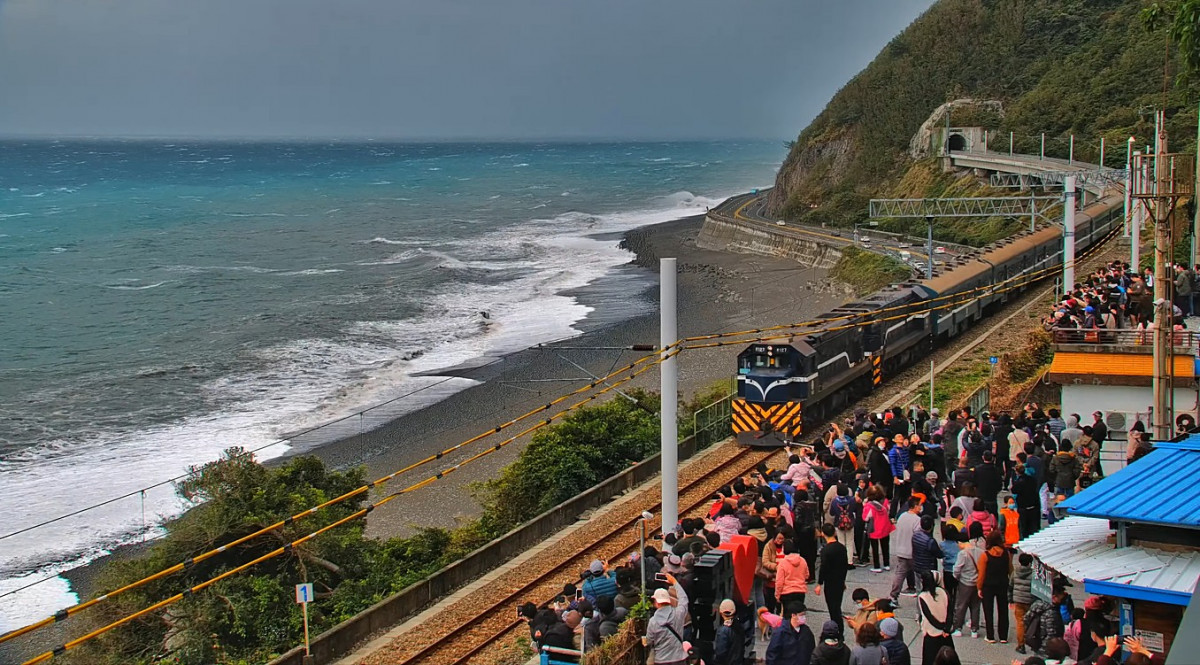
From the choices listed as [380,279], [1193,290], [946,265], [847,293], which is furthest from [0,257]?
[1193,290]

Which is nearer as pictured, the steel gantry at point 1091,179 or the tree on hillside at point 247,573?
the tree on hillside at point 247,573

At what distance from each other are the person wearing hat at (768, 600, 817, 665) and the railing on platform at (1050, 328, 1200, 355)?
13665mm

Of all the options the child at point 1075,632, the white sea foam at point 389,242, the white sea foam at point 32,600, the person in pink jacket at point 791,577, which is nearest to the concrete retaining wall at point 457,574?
the person in pink jacket at point 791,577

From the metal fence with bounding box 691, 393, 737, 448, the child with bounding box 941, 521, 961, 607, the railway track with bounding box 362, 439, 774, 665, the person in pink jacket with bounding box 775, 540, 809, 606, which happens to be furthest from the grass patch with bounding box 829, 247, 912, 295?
the person in pink jacket with bounding box 775, 540, 809, 606

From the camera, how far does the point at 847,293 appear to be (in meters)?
61.0

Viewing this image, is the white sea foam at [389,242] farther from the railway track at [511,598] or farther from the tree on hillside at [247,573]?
the railway track at [511,598]

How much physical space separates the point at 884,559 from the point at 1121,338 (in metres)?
9.59

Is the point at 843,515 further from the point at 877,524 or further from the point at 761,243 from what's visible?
the point at 761,243

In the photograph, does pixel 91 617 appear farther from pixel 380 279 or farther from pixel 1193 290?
pixel 380 279

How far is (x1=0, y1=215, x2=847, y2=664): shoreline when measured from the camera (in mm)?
31438

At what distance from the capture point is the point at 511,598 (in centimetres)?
1892

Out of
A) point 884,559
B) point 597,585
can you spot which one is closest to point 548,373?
point 884,559

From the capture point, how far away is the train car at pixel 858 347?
27188mm

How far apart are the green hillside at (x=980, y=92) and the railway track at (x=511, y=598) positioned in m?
54.3
